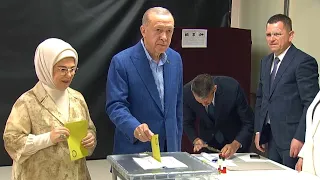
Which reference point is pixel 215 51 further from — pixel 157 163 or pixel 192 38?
pixel 157 163

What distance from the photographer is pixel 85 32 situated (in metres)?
4.15

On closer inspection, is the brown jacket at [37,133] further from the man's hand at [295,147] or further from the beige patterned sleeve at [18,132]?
the man's hand at [295,147]

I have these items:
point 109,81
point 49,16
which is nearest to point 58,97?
point 109,81

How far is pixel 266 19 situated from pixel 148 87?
2.33 metres

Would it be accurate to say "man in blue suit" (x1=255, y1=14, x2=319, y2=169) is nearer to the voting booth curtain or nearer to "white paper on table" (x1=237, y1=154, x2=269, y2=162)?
"white paper on table" (x1=237, y1=154, x2=269, y2=162)

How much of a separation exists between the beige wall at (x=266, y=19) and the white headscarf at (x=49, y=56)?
207cm

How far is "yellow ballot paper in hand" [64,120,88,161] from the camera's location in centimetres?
187

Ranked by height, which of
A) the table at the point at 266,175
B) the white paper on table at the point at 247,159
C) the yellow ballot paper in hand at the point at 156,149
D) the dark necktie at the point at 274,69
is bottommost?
the white paper on table at the point at 247,159

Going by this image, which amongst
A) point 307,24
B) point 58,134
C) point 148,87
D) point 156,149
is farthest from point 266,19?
point 58,134

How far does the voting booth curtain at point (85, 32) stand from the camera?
13.0ft

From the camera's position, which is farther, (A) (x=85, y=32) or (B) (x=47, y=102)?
(A) (x=85, y=32)

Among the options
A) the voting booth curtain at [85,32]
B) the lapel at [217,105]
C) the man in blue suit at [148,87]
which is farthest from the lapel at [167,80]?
the voting booth curtain at [85,32]

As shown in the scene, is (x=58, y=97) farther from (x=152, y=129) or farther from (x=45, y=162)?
(x=152, y=129)

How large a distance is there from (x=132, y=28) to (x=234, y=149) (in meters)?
2.01
